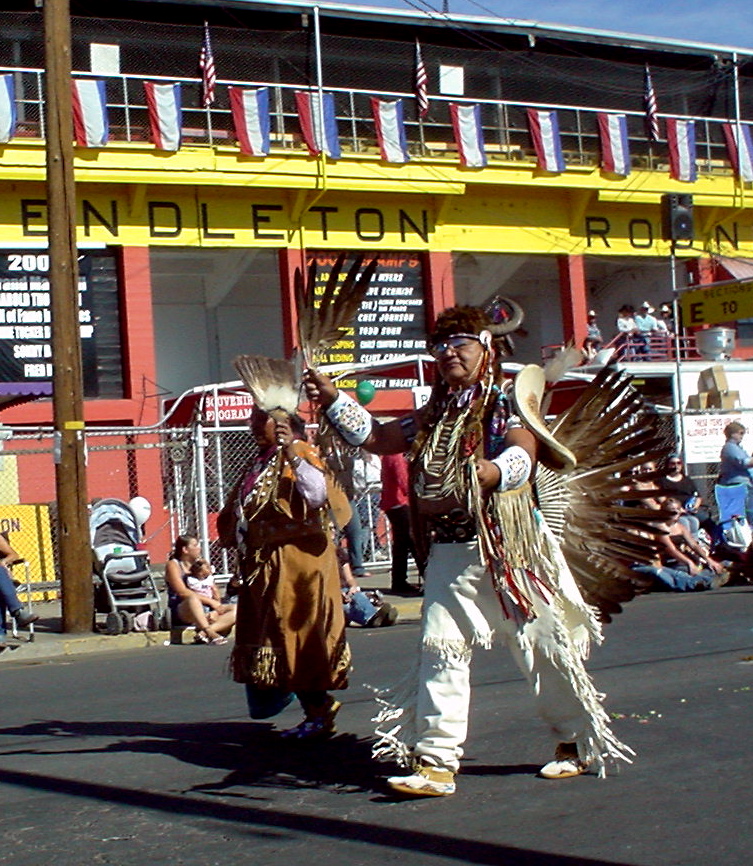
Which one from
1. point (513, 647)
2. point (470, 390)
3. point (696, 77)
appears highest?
point (696, 77)

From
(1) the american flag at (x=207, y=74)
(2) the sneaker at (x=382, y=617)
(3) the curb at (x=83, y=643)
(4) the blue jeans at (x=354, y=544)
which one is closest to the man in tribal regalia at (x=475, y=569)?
(2) the sneaker at (x=382, y=617)

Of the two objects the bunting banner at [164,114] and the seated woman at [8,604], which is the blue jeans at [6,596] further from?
the bunting banner at [164,114]

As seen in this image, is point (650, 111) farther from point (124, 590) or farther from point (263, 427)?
point (263, 427)

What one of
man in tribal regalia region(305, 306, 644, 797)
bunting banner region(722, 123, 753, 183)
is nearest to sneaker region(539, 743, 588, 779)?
man in tribal regalia region(305, 306, 644, 797)

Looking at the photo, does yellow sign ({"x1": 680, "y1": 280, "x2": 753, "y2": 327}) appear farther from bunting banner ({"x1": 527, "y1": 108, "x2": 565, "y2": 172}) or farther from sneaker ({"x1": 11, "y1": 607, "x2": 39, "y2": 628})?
sneaker ({"x1": 11, "y1": 607, "x2": 39, "y2": 628})

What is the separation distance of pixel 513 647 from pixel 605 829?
3.03ft

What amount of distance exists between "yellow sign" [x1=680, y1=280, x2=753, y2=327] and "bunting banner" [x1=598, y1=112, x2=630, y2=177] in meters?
4.93

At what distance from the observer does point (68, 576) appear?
12.6 meters

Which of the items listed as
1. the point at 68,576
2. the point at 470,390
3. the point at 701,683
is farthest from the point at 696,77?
the point at 470,390

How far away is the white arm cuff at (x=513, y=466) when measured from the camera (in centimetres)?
533

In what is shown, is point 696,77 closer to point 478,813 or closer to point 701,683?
point 701,683

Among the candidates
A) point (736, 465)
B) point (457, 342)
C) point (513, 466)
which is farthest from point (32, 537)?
point (513, 466)

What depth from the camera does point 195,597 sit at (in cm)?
1239

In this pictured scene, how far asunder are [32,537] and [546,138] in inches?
585
